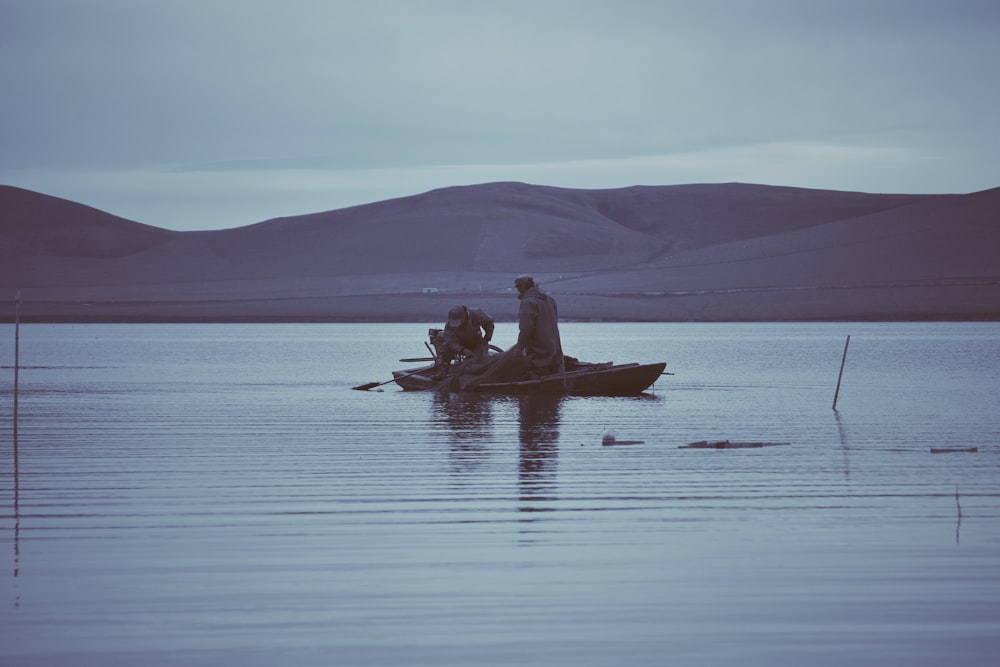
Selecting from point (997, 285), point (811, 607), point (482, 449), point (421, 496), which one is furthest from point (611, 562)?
point (997, 285)

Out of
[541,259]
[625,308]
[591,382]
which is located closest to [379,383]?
[591,382]

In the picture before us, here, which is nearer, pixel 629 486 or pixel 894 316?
pixel 629 486

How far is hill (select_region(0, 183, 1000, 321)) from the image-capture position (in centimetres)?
10944

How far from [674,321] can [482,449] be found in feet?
304

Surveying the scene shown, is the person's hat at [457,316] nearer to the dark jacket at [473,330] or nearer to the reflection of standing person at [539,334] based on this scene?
the dark jacket at [473,330]

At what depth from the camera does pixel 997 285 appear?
104688 millimetres

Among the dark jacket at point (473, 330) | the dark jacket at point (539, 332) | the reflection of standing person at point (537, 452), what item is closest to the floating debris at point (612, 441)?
the reflection of standing person at point (537, 452)

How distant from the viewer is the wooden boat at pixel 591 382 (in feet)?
72.6

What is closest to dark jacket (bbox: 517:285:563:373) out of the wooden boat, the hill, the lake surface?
the wooden boat

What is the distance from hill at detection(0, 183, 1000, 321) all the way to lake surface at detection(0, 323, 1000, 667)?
3493 inches

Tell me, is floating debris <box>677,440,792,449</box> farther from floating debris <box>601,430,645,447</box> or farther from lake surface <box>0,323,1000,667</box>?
floating debris <box>601,430,645,447</box>

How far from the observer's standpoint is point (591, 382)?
74.0 feet

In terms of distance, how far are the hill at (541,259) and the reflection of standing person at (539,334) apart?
267ft

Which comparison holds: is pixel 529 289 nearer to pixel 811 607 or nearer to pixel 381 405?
pixel 381 405
